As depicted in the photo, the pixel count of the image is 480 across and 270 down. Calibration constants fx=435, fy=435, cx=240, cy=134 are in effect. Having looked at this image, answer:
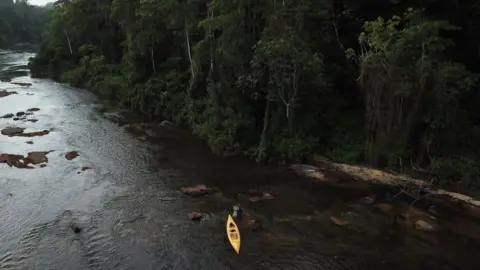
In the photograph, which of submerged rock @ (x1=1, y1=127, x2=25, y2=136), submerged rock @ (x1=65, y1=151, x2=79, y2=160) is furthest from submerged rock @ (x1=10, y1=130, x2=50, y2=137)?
submerged rock @ (x1=65, y1=151, x2=79, y2=160)

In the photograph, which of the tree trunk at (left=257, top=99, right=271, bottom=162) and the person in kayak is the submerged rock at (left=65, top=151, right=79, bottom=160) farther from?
the person in kayak

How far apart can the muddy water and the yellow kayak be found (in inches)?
11.8

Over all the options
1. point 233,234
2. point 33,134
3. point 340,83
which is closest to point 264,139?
point 340,83

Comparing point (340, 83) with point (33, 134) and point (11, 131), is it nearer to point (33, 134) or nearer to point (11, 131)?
point (33, 134)

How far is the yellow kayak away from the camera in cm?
1639

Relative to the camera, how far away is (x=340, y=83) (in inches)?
1058

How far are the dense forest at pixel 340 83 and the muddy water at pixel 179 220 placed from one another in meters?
2.83

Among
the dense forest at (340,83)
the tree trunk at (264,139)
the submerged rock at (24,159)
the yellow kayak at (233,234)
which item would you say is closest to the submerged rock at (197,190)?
the yellow kayak at (233,234)

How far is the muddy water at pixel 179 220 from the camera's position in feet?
52.1

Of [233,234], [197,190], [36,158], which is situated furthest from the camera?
[36,158]

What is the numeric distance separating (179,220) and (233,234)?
3054 millimetres

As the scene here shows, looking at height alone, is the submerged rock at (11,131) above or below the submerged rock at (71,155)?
below

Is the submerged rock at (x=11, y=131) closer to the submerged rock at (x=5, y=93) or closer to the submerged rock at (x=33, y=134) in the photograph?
the submerged rock at (x=33, y=134)

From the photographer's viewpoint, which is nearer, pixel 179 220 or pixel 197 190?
pixel 179 220
